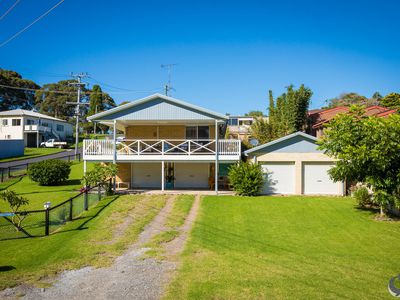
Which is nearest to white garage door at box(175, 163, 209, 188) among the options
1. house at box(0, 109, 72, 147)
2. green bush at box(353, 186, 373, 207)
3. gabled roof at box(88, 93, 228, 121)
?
gabled roof at box(88, 93, 228, 121)

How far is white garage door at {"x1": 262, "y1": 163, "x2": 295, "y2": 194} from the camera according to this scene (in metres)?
22.4

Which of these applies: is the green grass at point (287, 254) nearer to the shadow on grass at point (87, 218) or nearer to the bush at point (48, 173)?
the shadow on grass at point (87, 218)

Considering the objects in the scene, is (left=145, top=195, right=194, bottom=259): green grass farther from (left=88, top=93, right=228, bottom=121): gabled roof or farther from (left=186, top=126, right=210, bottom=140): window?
(left=88, top=93, right=228, bottom=121): gabled roof

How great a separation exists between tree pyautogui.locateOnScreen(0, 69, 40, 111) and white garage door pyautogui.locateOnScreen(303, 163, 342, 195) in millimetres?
78141

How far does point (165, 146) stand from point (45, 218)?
11.6 m

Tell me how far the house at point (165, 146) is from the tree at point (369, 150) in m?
7.45

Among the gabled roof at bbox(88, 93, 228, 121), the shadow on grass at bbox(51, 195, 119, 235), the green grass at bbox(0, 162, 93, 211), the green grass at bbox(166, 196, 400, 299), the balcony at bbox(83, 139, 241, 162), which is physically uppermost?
the gabled roof at bbox(88, 93, 228, 121)

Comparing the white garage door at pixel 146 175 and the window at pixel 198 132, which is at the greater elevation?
the window at pixel 198 132

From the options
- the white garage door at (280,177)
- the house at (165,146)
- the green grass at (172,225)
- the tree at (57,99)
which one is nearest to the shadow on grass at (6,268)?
the green grass at (172,225)

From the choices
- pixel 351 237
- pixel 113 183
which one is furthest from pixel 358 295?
pixel 113 183

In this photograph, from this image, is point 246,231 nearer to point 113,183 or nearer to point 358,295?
point 358,295

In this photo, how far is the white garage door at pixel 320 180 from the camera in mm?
22250

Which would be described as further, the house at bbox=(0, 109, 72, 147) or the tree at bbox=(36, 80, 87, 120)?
the tree at bbox=(36, 80, 87, 120)

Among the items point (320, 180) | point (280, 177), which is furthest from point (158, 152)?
point (320, 180)
